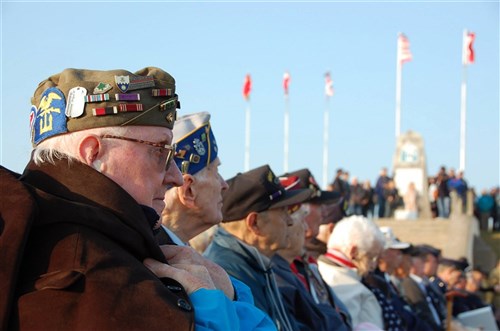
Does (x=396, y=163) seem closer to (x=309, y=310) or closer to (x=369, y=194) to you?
(x=369, y=194)

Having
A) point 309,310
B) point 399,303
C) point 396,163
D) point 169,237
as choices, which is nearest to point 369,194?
point 396,163

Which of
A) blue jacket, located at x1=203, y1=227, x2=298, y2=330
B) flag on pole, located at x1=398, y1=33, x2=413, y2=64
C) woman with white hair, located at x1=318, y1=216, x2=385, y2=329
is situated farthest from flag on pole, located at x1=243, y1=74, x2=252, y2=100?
blue jacket, located at x1=203, y1=227, x2=298, y2=330

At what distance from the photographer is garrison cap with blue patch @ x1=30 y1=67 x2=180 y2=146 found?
2697 millimetres

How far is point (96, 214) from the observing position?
247 cm

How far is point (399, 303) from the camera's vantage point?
8617 millimetres

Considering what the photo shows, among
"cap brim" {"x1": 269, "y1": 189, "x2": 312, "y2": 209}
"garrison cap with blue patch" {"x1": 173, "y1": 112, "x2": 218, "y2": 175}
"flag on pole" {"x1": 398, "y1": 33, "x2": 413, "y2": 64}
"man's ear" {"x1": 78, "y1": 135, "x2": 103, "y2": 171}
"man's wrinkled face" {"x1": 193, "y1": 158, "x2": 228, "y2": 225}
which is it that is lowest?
"cap brim" {"x1": 269, "y1": 189, "x2": 312, "y2": 209}

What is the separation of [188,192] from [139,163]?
1.80 meters

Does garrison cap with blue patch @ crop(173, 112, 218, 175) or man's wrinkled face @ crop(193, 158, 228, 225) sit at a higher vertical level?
→ garrison cap with blue patch @ crop(173, 112, 218, 175)

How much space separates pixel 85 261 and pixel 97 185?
30 centimetres

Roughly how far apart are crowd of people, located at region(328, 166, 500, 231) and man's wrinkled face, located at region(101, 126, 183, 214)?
28.3 metres

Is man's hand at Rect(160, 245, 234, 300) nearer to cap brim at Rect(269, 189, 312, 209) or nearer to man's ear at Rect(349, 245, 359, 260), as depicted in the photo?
cap brim at Rect(269, 189, 312, 209)

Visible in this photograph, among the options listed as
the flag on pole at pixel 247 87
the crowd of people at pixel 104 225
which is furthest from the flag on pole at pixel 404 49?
the crowd of people at pixel 104 225

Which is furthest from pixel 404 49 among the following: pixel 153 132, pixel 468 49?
pixel 153 132

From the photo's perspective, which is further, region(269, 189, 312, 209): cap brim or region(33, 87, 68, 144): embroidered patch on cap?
region(269, 189, 312, 209): cap brim
